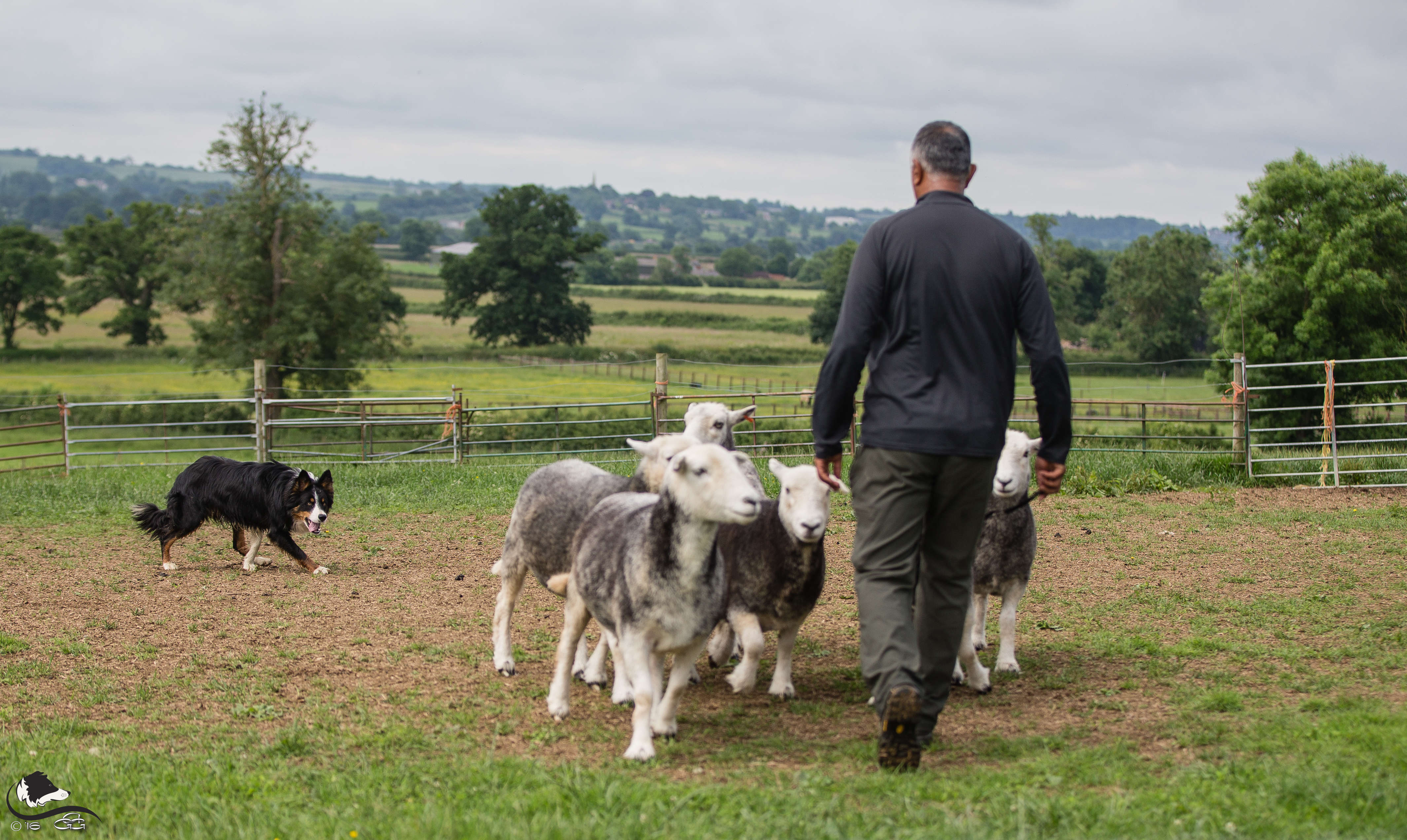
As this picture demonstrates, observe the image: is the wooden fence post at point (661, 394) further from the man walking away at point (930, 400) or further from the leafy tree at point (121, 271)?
the leafy tree at point (121, 271)

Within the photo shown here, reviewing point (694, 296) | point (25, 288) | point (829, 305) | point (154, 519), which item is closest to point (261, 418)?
point (154, 519)

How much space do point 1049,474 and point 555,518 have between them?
97.8 inches

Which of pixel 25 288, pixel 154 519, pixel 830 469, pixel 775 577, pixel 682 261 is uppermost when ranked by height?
pixel 682 261

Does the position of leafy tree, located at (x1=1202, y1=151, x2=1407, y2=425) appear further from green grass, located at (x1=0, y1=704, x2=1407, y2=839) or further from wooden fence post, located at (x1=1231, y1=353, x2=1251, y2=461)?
green grass, located at (x1=0, y1=704, x2=1407, y2=839)

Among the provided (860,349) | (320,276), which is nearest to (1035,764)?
(860,349)

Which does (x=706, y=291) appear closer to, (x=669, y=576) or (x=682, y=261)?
(x=682, y=261)

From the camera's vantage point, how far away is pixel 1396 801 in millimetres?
3406

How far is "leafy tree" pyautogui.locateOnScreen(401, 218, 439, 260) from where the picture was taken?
12444cm

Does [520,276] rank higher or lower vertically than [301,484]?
higher

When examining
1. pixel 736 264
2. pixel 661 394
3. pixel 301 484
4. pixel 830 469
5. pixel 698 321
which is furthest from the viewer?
pixel 736 264

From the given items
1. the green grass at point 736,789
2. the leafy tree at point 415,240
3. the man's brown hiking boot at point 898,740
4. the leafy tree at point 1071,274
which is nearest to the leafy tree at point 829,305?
the leafy tree at point 1071,274

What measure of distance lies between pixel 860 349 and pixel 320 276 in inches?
1252

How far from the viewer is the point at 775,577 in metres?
5.00

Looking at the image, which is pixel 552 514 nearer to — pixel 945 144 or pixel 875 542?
pixel 875 542
